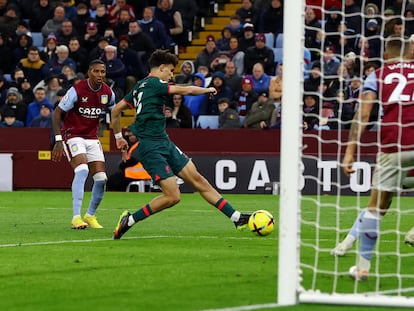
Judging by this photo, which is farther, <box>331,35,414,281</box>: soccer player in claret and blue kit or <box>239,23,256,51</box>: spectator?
<box>239,23,256,51</box>: spectator

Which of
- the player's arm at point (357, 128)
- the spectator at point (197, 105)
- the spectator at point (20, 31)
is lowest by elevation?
the spectator at point (197, 105)

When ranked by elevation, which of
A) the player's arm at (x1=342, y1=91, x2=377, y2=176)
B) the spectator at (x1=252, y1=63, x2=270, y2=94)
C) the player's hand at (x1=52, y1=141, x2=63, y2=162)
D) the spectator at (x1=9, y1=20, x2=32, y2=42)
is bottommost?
the player's hand at (x1=52, y1=141, x2=63, y2=162)

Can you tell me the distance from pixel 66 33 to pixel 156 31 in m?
2.26

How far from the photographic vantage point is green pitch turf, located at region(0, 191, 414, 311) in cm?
811

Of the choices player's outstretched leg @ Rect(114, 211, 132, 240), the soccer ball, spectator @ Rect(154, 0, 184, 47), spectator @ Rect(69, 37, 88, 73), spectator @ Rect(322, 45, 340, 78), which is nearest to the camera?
player's outstretched leg @ Rect(114, 211, 132, 240)

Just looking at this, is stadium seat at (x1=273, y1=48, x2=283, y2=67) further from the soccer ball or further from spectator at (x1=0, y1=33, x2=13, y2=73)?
the soccer ball

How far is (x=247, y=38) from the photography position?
26109 millimetres

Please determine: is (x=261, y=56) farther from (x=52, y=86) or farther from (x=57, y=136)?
(x=57, y=136)

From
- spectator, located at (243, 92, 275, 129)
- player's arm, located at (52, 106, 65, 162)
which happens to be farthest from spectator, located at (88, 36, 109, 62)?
player's arm, located at (52, 106, 65, 162)

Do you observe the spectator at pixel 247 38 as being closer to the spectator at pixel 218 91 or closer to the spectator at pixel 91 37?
the spectator at pixel 218 91

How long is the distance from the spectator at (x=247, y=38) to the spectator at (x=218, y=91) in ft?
4.36

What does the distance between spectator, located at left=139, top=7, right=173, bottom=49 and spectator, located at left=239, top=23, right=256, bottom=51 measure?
86.8 inches

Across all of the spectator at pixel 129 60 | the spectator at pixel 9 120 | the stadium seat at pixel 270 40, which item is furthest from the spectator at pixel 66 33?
the stadium seat at pixel 270 40

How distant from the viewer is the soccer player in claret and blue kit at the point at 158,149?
41.3 feet
